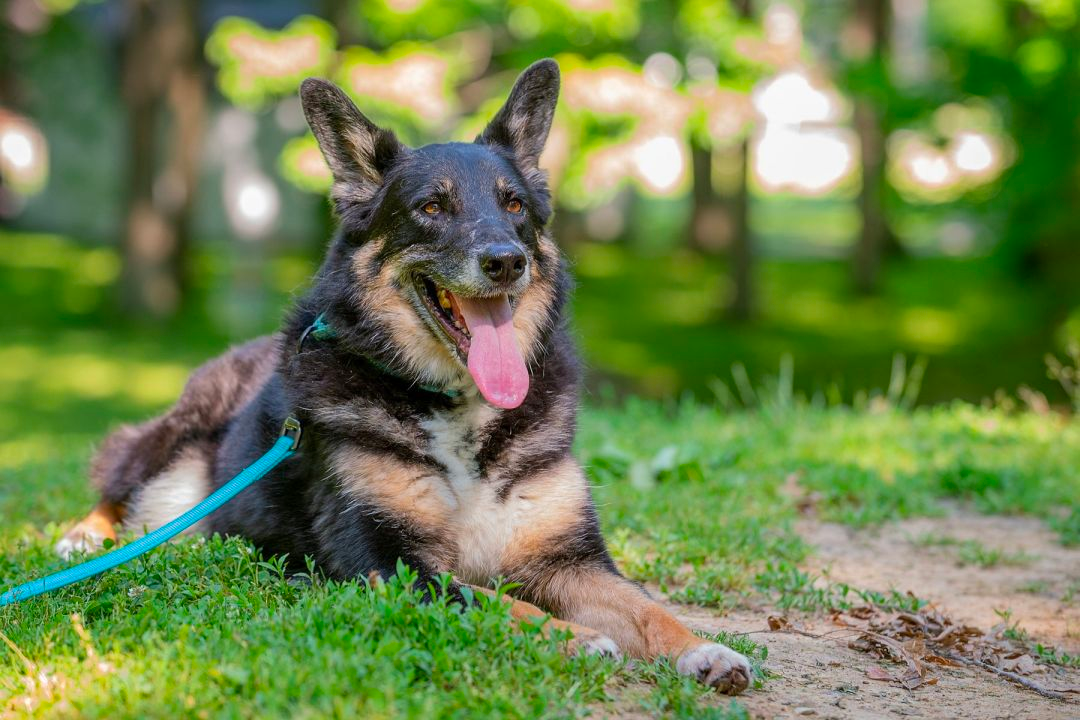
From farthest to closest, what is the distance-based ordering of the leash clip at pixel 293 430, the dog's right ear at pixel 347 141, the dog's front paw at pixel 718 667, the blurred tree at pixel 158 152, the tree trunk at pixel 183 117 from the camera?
1. the tree trunk at pixel 183 117
2. the blurred tree at pixel 158 152
3. the dog's right ear at pixel 347 141
4. the leash clip at pixel 293 430
5. the dog's front paw at pixel 718 667

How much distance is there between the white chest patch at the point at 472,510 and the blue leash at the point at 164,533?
1.87ft

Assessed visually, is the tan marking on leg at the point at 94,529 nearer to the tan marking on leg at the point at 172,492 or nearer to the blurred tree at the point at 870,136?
the tan marking on leg at the point at 172,492

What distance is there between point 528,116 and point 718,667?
2622 mm

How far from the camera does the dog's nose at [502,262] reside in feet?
14.7

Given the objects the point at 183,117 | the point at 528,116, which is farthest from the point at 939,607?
the point at 183,117

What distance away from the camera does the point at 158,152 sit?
20.2 meters

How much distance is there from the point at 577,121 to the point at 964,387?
7477mm

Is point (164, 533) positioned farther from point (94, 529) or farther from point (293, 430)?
point (94, 529)

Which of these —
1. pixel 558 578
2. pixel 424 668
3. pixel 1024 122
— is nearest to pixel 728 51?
pixel 1024 122

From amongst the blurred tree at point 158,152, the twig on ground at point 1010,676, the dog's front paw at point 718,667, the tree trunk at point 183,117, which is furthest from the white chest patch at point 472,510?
the tree trunk at point 183,117

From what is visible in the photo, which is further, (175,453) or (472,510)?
(175,453)

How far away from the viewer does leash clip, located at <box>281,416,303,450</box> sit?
465cm

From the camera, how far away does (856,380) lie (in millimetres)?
16875

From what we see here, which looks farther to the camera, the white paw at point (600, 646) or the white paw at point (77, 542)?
the white paw at point (77, 542)
